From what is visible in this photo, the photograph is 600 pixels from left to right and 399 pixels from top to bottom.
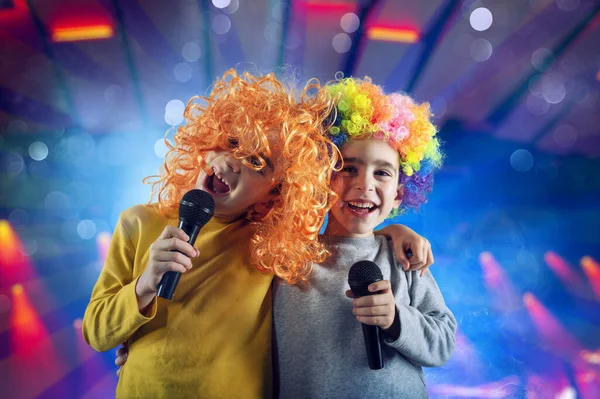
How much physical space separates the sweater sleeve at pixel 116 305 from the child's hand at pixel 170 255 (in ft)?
0.33

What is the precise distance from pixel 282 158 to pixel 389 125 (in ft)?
1.02

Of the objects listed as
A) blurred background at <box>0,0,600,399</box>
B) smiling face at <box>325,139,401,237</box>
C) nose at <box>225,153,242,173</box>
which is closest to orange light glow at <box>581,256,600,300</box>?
blurred background at <box>0,0,600,399</box>

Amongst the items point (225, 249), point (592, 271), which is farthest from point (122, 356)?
point (592, 271)

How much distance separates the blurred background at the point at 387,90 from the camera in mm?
2010

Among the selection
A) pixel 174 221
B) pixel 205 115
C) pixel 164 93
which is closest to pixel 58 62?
pixel 164 93

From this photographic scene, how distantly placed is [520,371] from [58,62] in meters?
2.29

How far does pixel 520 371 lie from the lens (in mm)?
2186

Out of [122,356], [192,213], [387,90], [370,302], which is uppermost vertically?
[387,90]

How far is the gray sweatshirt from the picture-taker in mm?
1152

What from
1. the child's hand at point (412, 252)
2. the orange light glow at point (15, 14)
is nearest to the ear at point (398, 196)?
the child's hand at point (412, 252)

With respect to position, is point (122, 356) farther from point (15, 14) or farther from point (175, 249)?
point (15, 14)

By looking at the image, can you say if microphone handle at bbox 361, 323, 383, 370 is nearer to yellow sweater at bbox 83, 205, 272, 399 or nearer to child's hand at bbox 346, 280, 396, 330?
child's hand at bbox 346, 280, 396, 330

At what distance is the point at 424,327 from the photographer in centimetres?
119

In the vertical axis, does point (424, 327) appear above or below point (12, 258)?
below
